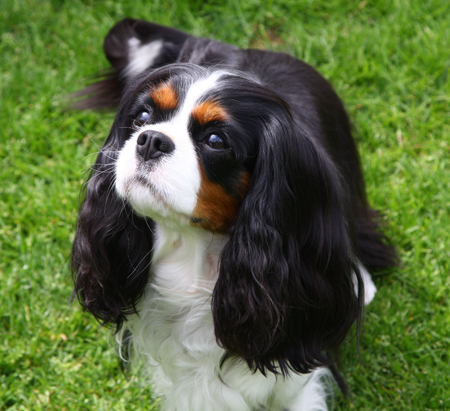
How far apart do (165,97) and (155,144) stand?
19 cm

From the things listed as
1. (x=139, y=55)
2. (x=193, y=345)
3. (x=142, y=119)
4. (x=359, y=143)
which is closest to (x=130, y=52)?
(x=139, y=55)

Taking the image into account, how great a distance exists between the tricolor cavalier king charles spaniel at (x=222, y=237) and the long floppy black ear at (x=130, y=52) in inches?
11.2

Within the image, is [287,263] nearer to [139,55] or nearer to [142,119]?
[142,119]

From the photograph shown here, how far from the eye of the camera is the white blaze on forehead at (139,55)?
309cm

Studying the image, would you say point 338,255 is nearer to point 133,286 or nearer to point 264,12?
point 133,286

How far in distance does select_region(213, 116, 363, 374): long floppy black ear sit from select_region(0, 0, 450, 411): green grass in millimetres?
743

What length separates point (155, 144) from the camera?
1.88m

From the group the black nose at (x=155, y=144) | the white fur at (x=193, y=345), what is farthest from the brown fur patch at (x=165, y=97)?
the white fur at (x=193, y=345)

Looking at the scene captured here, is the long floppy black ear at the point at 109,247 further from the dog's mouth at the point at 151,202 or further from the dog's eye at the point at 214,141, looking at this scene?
the dog's eye at the point at 214,141

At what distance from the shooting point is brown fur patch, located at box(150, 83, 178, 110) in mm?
1969

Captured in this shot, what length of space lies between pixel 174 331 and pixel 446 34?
273 centimetres

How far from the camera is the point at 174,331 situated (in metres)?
2.41

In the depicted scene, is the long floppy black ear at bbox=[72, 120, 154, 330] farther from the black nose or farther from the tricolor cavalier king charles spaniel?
the black nose

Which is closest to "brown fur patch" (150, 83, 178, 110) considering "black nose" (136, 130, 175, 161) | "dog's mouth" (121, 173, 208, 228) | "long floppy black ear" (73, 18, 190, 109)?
"black nose" (136, 130, 175, 161)
